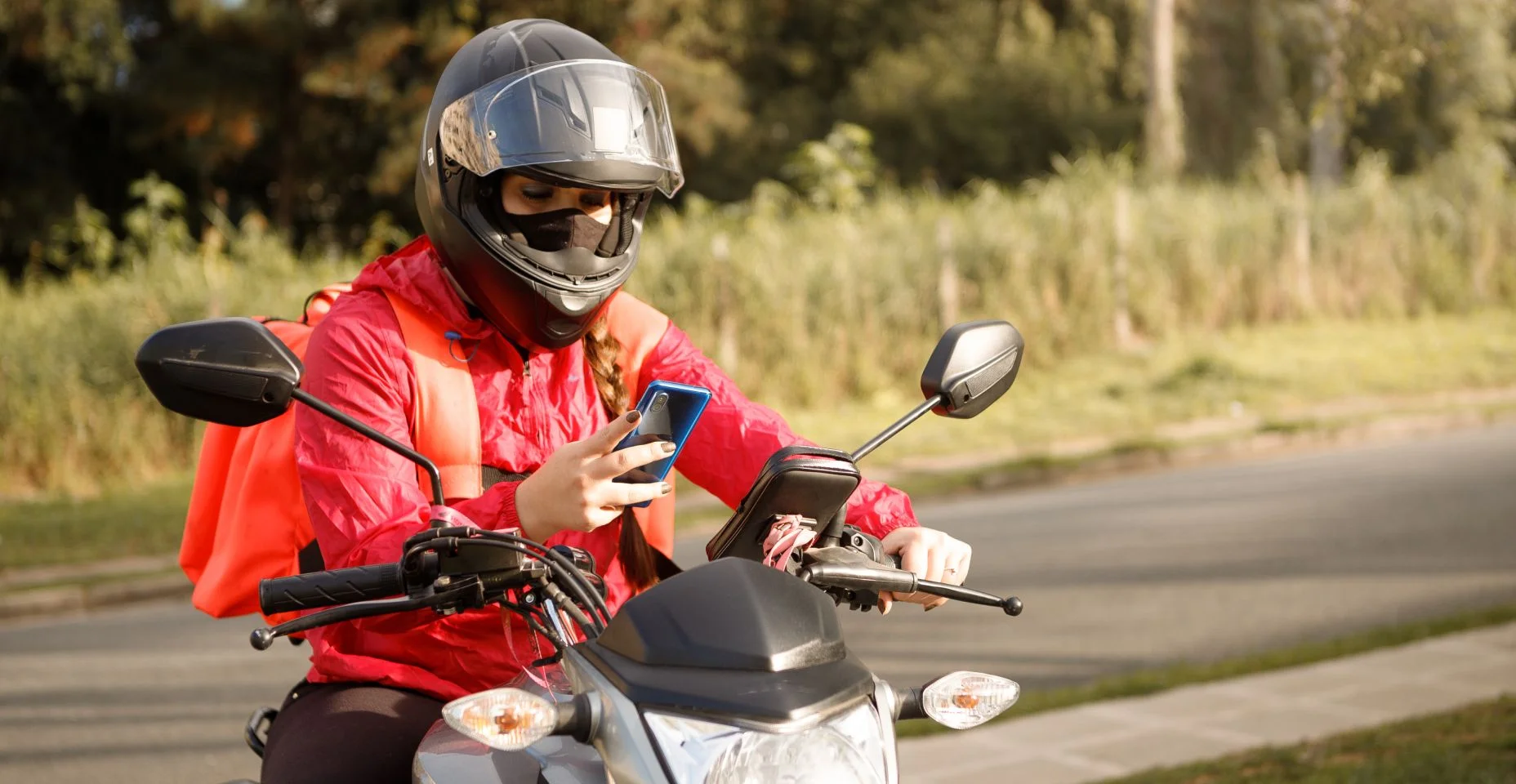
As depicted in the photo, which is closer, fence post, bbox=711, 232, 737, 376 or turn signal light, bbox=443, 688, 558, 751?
turn signal light, bbox=443, 688, 558, 751

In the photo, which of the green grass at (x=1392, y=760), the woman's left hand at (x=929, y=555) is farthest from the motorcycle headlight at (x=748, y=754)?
the green grass at (x=1392, y=760)

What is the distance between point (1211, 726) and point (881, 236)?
14.1 meters

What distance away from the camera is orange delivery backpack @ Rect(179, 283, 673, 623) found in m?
2.51

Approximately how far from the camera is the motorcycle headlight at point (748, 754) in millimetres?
1551

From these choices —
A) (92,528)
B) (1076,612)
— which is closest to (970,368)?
(1076,612)

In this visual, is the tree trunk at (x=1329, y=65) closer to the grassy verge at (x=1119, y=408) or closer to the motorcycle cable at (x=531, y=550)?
the grassy verge at (x=1119, y=408)

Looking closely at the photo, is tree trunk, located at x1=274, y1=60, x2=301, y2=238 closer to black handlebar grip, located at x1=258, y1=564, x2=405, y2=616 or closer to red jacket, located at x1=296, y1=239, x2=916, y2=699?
red jacket, located at x1=296, y1=239, x2=916, y2=699

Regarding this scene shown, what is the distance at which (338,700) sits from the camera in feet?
7.91

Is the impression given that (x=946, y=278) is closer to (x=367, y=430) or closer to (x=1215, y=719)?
(x=1215, y=719)

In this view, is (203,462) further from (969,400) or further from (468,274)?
(969,400)

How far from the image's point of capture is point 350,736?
7.64 feet

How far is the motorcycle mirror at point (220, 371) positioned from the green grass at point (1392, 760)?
354 cm

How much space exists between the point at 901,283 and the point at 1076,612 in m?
10.2

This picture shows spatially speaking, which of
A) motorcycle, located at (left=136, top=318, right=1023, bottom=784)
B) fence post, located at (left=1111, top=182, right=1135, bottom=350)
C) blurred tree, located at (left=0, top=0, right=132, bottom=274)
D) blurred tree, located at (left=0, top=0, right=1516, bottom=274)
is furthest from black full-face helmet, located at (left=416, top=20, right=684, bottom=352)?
blurred tree, located at (left=0, top=0, right=132, bottom=274)
